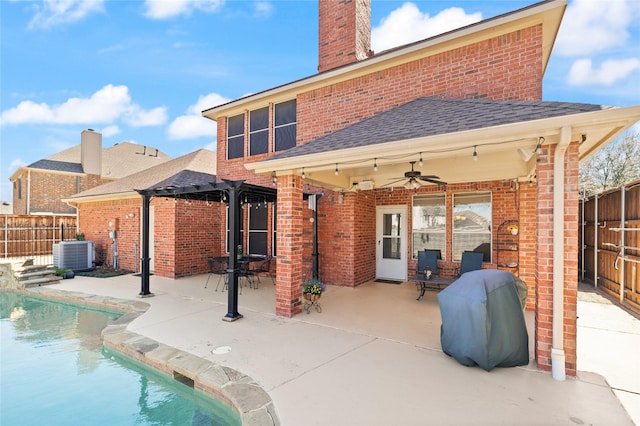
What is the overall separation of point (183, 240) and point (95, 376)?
5.95 meters

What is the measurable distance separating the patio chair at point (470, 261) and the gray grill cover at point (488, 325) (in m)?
3.65

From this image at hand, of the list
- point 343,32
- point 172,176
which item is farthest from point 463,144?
point 172,176

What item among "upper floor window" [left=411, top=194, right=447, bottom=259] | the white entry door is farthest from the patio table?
the white entry door

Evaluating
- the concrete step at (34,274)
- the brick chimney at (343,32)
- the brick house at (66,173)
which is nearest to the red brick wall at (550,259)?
the brick chimney at (343,32)

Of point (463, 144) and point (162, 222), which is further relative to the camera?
point (162, 222)

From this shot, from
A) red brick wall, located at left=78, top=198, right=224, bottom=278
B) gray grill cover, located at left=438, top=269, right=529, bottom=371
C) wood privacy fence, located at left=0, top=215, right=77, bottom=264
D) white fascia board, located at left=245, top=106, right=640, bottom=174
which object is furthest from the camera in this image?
wood privacy fence, located at left=0, top=215, right=77, bottom=264

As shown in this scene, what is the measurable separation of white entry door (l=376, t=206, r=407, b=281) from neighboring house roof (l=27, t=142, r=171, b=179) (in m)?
19.7

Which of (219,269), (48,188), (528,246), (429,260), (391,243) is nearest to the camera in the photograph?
(528,246)

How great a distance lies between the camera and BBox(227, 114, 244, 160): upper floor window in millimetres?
10420

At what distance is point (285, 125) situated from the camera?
374 inches

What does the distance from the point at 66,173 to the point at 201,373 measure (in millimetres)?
21884

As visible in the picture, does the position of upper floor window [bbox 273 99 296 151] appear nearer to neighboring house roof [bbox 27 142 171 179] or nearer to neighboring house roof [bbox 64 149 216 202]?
neighboring house roof [bbox 64 149 216 202]

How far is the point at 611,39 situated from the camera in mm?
16750

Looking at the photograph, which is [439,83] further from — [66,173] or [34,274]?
[66,173]
